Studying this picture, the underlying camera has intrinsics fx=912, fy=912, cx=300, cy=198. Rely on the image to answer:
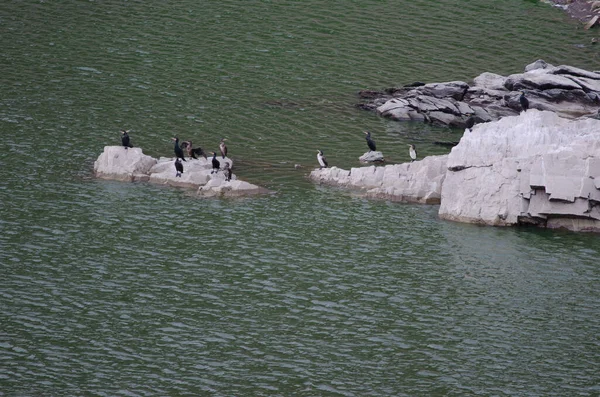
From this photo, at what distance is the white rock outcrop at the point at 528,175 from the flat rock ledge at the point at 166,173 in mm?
10337

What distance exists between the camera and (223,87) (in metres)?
68.8

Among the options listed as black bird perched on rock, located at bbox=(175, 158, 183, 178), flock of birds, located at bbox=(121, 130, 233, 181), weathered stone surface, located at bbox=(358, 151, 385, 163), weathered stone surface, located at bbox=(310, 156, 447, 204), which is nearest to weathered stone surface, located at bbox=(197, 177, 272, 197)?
flock of birds, located at bbox=(121, 130, 233, 181)

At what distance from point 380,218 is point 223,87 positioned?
1103 inches

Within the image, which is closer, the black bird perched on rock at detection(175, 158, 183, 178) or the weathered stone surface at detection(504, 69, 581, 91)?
the black bird perched on rock at detection(175, 158, 183, 178)

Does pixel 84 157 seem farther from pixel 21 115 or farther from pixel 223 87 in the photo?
pixel 223 87

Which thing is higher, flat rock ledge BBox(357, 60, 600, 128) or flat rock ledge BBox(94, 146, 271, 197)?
flat rock ledge BBox(357, 60, 600, 128)

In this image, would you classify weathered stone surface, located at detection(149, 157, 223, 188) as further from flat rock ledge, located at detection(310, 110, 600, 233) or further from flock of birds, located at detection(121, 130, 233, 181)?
flat rock ledge, located at detection(310, 110, 600, 233)

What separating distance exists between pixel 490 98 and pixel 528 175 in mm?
25775

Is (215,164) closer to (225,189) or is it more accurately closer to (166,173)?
(225,189)

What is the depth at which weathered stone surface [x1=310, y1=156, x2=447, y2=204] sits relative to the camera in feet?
155

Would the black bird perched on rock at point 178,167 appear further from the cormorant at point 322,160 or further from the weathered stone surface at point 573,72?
the weathered stone surface at point 573,72

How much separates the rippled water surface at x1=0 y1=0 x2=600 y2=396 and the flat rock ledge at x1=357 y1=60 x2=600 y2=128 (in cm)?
181

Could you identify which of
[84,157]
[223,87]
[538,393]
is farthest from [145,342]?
[223,87]

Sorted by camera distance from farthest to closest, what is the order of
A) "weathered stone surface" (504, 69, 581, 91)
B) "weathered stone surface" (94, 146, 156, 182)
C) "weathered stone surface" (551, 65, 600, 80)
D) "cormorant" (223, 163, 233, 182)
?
"weathered stone surface" (551, 65, 600, 80)
"weathered stone surface" (504, 69, 581, 91)
"weathered stone surface" (94, 146, 156, 182)
"cormorant" (223, 163, 233, 182)
